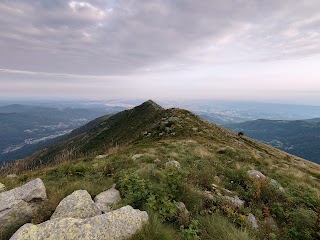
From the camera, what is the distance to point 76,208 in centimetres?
475

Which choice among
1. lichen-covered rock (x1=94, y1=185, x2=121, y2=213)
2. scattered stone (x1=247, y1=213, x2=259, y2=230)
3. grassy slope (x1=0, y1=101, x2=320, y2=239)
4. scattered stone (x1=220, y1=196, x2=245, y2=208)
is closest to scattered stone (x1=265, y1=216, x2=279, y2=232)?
grassy slope (x1=0, y1=101, x2=320, y2=239)

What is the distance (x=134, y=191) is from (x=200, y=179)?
329 centimetres

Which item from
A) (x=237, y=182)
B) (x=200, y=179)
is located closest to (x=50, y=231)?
(x=200, y=179)

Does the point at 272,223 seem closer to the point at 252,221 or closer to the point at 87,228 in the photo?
the point at 252,221

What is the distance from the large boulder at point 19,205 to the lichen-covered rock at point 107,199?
5.16 feet

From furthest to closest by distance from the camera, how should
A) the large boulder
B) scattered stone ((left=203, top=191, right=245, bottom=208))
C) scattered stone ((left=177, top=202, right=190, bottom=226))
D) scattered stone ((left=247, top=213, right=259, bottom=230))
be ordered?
scattered stone ((left=203, top=191, right=245, bottom=208)), scattered stone ((left=247, top=213, right=259, bottom=230)), scattered stone ((left=177, top=202, right=190, bottom=226)), the large boulder

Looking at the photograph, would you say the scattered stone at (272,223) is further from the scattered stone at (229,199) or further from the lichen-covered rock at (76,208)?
the lichen-covered rock at (76,208)

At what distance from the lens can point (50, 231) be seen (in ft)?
12.6

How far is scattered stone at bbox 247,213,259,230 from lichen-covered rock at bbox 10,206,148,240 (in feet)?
11.2

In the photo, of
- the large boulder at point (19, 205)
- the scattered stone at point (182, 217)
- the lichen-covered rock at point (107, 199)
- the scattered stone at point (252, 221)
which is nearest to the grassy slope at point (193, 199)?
the scattered stone at point (182, 217)

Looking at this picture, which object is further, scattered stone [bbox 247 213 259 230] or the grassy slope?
scattered stone [bbox 247 213 259 230]

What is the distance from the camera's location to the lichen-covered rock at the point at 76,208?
459cm

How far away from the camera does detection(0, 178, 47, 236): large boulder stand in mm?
4523

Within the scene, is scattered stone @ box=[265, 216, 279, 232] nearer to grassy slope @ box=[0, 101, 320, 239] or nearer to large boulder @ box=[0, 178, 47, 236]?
grassy slope @ box=[0, 101, 320, 239]
